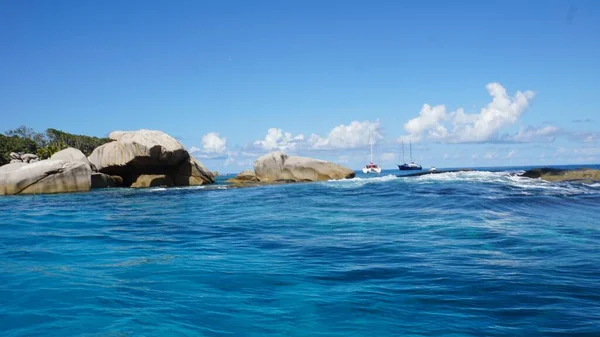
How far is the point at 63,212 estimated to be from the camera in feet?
56.1

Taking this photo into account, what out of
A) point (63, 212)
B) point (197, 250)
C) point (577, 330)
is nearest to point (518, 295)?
point (577, 330)

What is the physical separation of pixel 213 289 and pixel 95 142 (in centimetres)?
7667

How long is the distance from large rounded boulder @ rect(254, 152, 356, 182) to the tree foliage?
30.0 m

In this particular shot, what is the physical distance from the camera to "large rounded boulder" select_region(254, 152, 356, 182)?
43.3 metres

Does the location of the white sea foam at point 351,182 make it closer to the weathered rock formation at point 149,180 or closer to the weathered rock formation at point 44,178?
the weathered rock formation at point 149,180

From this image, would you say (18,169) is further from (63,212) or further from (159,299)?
(159,299)

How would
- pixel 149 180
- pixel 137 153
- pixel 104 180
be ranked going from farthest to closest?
pixel 149 180 → pixel 104 180 → pixel 137 153

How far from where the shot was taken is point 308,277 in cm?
686

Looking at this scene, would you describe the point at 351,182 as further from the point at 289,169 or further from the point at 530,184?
the point at 530,184

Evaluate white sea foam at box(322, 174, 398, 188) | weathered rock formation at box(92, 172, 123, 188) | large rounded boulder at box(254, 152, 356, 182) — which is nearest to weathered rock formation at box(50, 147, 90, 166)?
weathered rock formation at box(92, 172, 123, 188)

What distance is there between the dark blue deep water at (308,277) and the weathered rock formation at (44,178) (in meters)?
17.6

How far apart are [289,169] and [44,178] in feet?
69.0

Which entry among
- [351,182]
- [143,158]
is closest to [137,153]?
[143,158]

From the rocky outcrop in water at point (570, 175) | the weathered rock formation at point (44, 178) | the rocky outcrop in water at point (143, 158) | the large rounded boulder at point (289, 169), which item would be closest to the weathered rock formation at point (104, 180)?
the rocky outcrop in water at point (143, 158)
